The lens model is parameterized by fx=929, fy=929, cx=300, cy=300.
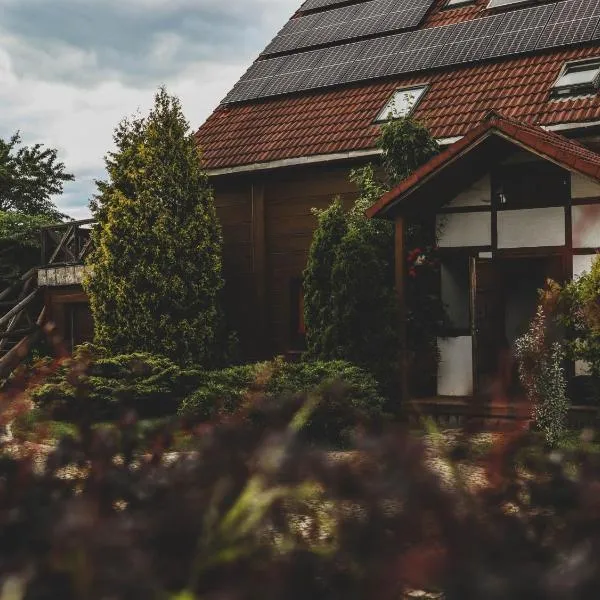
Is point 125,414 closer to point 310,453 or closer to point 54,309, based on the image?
point 310,453

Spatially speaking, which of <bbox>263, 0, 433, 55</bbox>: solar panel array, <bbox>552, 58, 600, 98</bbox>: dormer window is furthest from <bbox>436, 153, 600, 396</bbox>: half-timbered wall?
<bbox>263, 0, 433, 55</bbox>: solar panel array

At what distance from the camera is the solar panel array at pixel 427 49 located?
14.4 metres

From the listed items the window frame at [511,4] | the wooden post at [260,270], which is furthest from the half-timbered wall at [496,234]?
the window frame at [511,4]

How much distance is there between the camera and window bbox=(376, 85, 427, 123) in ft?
47.9

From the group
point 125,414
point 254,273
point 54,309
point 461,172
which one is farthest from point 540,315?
point 54,309

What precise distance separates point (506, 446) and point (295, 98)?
15364 mm

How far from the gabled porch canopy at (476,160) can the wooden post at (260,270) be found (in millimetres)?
3943

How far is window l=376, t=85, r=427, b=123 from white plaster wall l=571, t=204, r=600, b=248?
4.02m

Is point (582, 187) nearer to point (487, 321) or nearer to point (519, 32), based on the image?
point (487, 321)

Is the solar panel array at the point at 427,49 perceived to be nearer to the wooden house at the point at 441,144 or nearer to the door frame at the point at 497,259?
the wooden house at the point at 441,144

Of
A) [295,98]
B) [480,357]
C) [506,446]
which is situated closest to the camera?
[506,446]

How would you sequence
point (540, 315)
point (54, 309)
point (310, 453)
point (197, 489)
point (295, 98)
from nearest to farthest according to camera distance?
point (310, 453), point (197, 489), point (540, 315), point (295, 98), point (54, 309)

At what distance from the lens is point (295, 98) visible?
1661 centimetres

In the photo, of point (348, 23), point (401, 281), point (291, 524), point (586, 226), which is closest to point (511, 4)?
point (348, 23)
